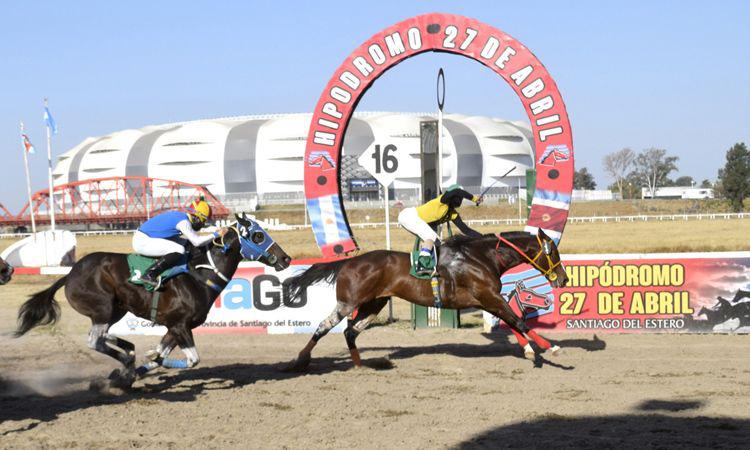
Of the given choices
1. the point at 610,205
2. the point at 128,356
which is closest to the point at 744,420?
the point at 128,356

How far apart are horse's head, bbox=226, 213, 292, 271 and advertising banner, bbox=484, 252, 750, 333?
537cm

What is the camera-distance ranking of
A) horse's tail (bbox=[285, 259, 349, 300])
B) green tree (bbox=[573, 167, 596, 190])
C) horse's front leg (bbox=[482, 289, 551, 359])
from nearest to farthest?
1. horse's front leg (bbox=[482, 289, 551, 359])
2. horse's tail (bbox=[285, 259, 349, 300])
3. green tree (bbox=[573, 167, 596, 190])

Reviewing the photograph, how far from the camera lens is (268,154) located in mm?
105188

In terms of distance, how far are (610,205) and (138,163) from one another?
61.3 m

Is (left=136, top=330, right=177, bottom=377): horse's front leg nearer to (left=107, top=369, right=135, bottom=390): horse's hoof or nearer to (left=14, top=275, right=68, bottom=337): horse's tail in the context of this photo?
(left=107, top=369, right=135, bottom=390): horse's hoof

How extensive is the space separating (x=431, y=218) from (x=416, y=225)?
237 mm

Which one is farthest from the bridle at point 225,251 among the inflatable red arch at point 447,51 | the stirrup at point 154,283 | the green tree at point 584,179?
the green tree at point 584,179

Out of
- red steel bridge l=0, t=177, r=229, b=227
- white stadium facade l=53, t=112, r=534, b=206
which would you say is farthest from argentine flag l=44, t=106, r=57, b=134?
white stadium facade l=53, t=112, r=534, b=206

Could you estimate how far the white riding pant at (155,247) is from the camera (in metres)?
10.0

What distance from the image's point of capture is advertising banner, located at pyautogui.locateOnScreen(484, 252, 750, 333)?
→ 13.9 meters

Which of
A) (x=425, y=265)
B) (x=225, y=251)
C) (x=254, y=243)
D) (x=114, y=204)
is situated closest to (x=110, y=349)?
(x=225, y=251)

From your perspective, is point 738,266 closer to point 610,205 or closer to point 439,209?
point 439,209

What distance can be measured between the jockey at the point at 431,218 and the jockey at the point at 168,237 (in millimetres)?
2717

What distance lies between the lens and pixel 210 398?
9.54 metres
